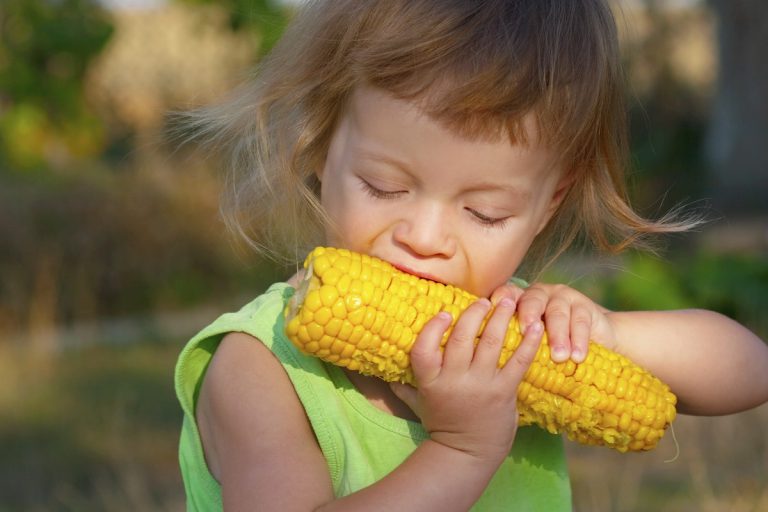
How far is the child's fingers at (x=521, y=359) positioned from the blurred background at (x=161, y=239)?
496 mm

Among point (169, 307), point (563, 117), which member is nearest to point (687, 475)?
point (563, 117)

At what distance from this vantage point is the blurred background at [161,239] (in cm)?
499

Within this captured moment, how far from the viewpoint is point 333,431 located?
2152 millimetres

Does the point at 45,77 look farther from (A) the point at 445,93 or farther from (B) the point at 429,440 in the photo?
(B) the point at 429,440

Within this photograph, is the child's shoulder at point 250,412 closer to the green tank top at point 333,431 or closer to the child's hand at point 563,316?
the green tank top at point 333,431

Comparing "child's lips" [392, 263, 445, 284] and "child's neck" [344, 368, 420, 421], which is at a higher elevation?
"child's lips" [392, 263, 445, 284]

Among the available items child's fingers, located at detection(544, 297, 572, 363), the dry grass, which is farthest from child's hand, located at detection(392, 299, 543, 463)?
the dry grass

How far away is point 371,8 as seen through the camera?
228 cm

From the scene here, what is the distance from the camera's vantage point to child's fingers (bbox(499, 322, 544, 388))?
2.06 m

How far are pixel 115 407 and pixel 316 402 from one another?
432 cm

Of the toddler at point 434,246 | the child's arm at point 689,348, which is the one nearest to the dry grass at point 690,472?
the child's arm at point 689,348

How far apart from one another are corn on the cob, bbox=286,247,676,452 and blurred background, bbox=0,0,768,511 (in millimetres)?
229

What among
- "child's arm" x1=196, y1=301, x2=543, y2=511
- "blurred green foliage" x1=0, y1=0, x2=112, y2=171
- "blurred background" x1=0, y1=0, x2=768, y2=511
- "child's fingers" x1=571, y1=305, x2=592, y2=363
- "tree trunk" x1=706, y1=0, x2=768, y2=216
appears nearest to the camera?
"child's arm" x1=196, y1=301, x2=543, y2=511

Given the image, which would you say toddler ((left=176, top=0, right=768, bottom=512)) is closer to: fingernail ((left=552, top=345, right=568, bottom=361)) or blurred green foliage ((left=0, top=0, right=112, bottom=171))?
fingernail ((left=552, top=345, right=568, bottom=361))
